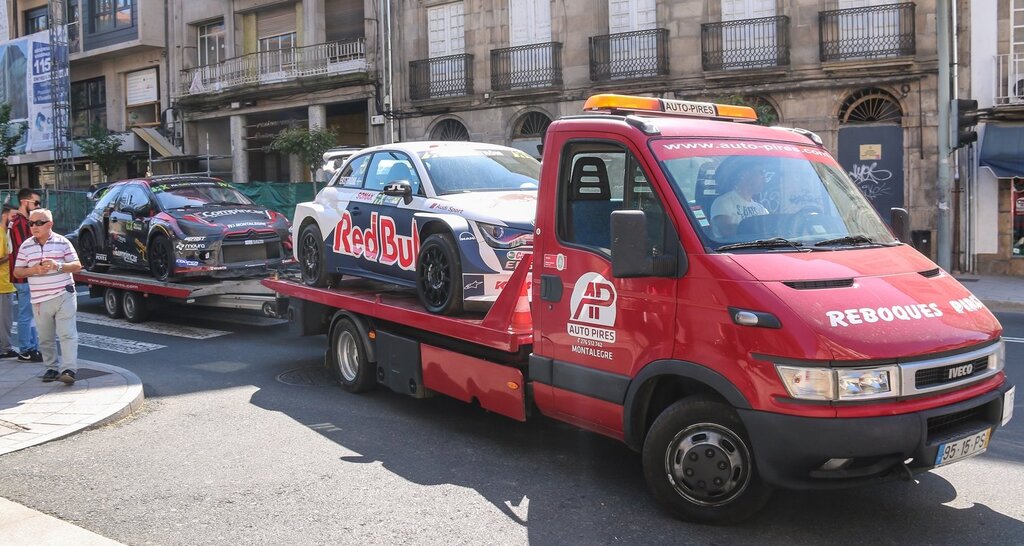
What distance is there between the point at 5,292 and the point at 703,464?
8747 millimetres

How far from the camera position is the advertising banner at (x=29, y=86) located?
3609 cm

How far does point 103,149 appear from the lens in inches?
1336

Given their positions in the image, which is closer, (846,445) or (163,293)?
(846,445)

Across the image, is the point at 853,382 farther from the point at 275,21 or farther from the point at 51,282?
the point at 275,21

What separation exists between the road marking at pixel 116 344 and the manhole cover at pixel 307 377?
110 inches

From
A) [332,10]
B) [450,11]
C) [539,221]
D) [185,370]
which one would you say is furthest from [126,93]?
[539,221]

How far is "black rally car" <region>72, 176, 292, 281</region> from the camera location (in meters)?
12.8

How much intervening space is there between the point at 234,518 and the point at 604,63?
1937 centimetres

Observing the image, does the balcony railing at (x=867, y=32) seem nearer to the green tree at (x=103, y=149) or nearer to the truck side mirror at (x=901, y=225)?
the truck side mirror at (x=901, y=225)

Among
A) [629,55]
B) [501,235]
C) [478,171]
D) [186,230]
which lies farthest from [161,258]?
[629,55]

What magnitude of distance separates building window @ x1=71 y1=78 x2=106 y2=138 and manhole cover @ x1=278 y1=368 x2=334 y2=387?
104 ft

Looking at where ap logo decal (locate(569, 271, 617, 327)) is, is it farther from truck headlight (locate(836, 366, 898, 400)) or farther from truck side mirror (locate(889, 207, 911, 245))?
truck side mirror (locate(889, 207, 911, 245))

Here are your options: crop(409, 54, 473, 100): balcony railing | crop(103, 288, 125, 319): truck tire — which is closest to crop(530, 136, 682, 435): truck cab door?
crop(103, 288, 125, 319): truck tire

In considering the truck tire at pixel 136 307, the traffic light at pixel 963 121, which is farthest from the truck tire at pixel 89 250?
the traffic light at pixel 963 121
